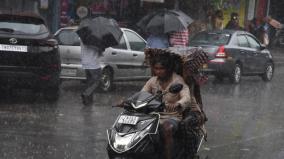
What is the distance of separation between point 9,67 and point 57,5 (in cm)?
1027

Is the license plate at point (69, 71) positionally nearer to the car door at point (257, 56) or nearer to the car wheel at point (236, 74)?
the car wheel at point (236, 74)

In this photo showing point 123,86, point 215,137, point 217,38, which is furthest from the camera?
point 217,38

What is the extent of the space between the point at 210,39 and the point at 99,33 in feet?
23.3

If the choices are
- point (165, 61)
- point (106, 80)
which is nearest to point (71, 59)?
point (106, 80)

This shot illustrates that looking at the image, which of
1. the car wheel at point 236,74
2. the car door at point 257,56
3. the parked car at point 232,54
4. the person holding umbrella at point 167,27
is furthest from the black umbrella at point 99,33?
the car door at point 257,56

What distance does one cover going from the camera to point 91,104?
14.6 meters

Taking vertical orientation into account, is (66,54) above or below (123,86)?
above

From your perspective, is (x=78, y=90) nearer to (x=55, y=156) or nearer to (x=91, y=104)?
(x=91, y=104)

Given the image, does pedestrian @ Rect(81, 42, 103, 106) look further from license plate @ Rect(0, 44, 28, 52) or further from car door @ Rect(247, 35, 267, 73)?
car door @ Rect(247, 35, 267, 73)

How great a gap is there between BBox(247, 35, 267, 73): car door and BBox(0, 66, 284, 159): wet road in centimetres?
332

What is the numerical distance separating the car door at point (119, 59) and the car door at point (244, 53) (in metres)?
4.56

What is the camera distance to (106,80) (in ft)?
55.1

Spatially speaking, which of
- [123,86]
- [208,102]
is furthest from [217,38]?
[208,102]

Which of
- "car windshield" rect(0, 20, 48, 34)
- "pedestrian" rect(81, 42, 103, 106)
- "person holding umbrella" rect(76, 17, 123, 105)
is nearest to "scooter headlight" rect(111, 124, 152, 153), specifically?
"car windshield" rect(0, 20, 48, 34)
